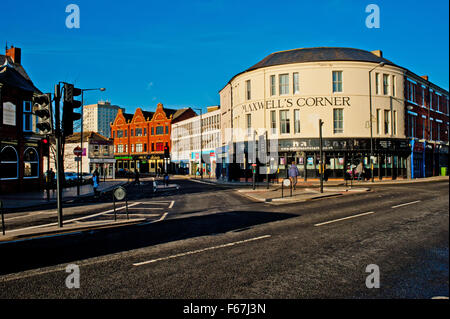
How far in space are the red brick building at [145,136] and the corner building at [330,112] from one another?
38356 millimetres

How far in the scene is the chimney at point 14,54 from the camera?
109 feet

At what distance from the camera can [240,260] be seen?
628 cm

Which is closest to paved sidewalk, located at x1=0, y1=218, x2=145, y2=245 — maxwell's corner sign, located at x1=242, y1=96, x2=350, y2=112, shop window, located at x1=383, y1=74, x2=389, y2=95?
maxwell's corner sign, located at x1=242, y1=96, x2=350, y2=112

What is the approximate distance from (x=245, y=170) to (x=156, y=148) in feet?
143

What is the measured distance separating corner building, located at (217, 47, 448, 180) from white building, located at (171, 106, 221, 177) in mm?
18350

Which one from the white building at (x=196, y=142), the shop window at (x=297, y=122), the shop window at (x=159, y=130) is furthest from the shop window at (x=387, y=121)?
the shop window at (x=159, y=130)

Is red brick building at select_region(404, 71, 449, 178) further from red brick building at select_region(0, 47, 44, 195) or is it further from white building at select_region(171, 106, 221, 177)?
red brick building at select_region(0, 47, 44, 195)

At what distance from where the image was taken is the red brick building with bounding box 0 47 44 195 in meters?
23.3

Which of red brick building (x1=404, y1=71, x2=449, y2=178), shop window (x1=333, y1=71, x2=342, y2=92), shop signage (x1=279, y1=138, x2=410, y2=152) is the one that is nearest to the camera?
shop signage (x1=279, y1=138, x2=410, y2=152)

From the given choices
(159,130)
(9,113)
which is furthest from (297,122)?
(159,130)

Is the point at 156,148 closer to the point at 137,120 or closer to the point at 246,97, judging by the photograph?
the point at 137,120

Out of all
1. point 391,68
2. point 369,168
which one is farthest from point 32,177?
point 391,68

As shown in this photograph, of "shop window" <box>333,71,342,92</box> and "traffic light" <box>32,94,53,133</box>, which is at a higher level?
"shop window" <box>333,71,342,92</box>

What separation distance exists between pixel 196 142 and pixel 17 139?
129 ft
